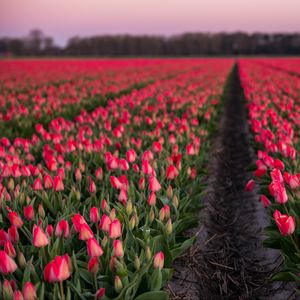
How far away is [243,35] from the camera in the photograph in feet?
358

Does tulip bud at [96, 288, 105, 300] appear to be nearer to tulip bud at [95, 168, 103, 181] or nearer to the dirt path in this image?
the dirt path

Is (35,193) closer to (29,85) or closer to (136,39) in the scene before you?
(29,85)

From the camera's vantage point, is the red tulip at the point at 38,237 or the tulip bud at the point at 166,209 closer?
the red tulip at the point at 38,237

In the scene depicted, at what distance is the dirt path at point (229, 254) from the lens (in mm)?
2676

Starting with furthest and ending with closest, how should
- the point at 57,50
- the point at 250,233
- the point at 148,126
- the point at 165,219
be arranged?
the point at 57,50 → the point at 148,126 → the point at 250,233 → the point at 165,219

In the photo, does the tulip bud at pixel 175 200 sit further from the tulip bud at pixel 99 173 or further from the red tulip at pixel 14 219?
the red tulip at pixel 14 219

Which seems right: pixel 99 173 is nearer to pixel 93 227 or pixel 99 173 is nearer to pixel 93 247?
pixel 93 227

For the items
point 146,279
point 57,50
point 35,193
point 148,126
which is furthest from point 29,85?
point 57,50

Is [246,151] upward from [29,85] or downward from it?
downward

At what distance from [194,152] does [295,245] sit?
1835mm

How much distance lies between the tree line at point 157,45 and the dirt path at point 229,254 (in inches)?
3830

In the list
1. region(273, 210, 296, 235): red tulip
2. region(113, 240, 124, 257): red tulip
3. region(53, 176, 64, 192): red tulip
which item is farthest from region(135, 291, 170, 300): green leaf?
region(53, 176, 64, 192): red tulip

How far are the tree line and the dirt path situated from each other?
319ft

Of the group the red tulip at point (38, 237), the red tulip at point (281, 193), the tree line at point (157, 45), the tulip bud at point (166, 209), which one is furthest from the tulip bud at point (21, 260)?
the tree line at point (157, 45)
